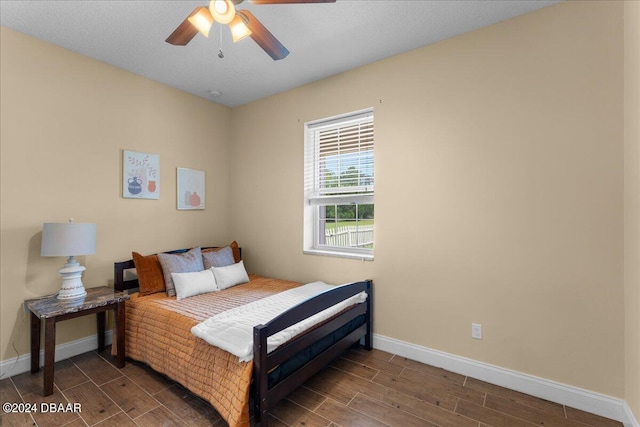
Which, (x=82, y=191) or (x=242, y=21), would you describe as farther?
(x=82, y=191)

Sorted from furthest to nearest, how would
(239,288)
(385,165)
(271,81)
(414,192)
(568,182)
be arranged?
(271,81), (239,288), (385,165), (414,192), (568,182)

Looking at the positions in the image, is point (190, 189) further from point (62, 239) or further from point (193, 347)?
point (193, 347)

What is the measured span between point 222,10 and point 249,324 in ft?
6.12

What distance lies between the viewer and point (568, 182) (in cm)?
194

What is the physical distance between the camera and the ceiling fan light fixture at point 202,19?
159cm

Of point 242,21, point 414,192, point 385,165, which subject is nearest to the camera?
point 242,21

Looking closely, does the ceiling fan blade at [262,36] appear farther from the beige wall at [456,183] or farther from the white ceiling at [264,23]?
the beige wall at [456,183]

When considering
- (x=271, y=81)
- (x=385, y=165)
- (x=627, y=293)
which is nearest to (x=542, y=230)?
(x=627, y=293)

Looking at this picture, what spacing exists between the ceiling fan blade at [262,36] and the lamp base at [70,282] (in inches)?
89.3

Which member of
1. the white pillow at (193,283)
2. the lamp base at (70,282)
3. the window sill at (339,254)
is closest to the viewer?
the lamp base at (70,282)

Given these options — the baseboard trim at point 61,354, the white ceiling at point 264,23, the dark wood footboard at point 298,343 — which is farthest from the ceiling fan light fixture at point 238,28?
the baseboard trim at point 61,354

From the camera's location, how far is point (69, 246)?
7.25ft

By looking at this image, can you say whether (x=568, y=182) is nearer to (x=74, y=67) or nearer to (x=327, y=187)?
(x=327, y=187)

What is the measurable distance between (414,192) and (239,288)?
1.95 meters
